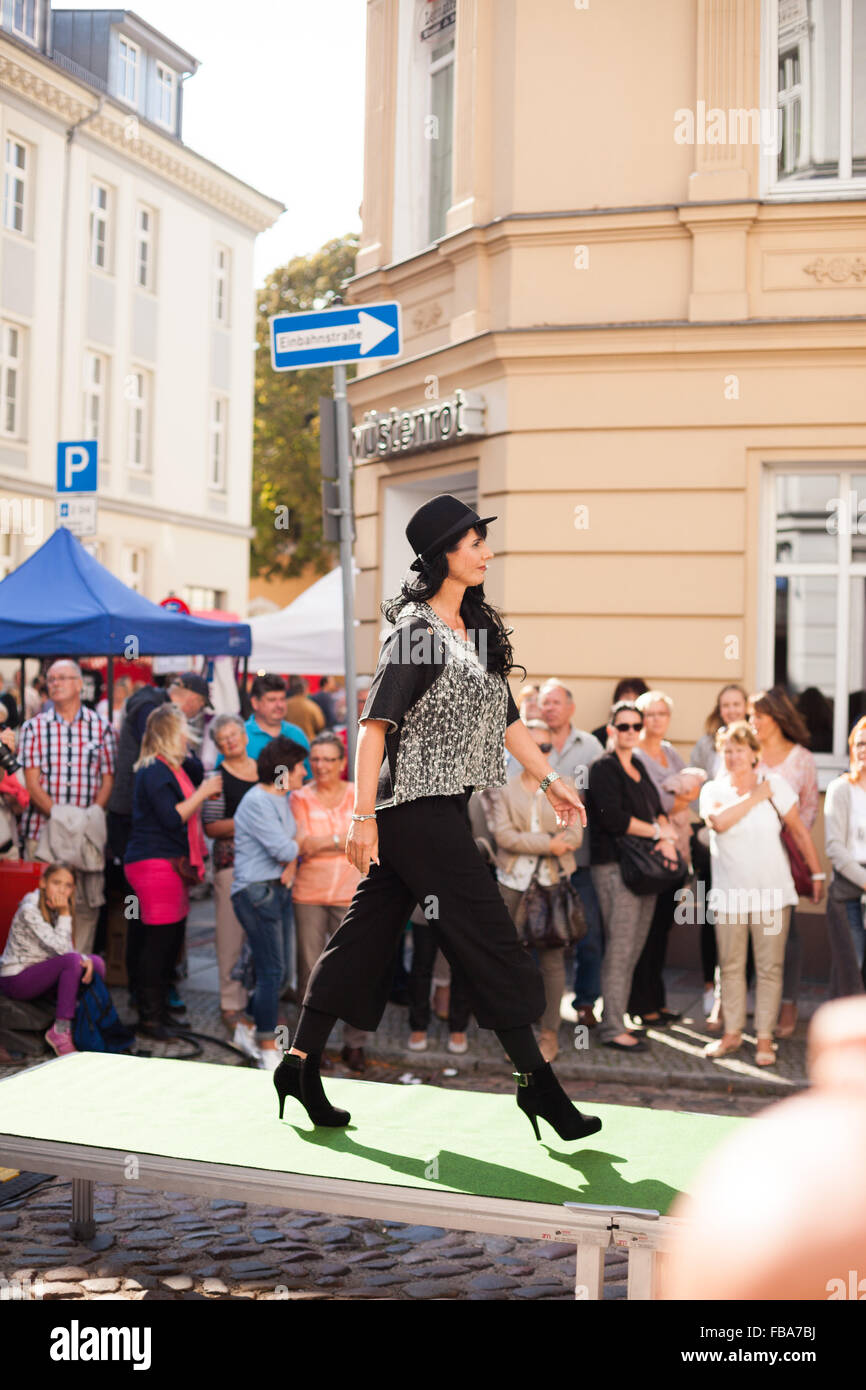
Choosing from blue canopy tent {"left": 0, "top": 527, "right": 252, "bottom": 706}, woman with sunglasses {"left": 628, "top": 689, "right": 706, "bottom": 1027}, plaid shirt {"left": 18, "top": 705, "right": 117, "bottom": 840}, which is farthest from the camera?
blue canopy tent {"left": 0, "top": 527, "right": 252, "bottom": 706}

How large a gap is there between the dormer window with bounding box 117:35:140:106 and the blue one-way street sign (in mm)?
27020

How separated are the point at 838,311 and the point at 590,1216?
8.17 meters

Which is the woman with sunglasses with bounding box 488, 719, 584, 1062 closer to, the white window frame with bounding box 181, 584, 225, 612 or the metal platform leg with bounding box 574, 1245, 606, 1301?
the metal platform leg with bounding box 574, 1245, 606, 1301

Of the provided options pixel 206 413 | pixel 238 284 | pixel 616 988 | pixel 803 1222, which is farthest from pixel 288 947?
pixel 238 284

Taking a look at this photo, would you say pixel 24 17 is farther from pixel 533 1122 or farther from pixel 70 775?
pixel 533 1122

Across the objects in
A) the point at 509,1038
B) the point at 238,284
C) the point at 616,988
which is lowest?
the point at 616,988

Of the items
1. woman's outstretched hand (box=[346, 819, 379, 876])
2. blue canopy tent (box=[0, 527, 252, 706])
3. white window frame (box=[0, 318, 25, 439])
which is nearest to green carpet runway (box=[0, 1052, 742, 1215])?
woman's outstretched hand (box=[346, 819, 379, 876])

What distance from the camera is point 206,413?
34281 mm

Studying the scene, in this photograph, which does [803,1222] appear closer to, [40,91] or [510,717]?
[510,717]

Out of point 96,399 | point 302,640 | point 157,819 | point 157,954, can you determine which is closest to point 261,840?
point 157,819

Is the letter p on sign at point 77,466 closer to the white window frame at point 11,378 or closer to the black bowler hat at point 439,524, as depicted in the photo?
the black bowler hat at point 439,524

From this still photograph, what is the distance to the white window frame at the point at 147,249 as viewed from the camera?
32062 mm

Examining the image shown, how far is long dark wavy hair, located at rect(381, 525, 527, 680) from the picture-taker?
4.72 metres

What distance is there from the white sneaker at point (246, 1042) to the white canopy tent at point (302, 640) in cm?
700
